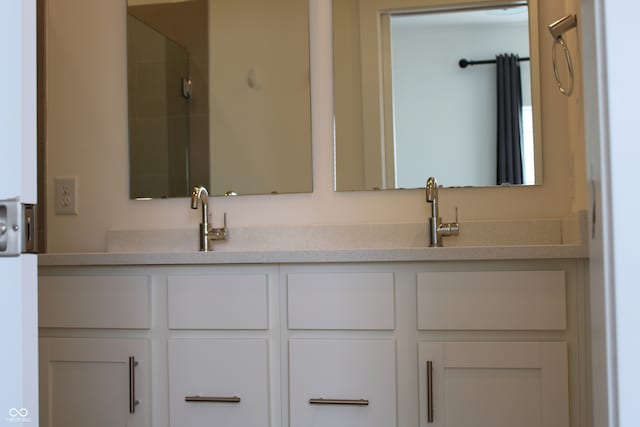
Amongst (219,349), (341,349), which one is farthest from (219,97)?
(341,349)

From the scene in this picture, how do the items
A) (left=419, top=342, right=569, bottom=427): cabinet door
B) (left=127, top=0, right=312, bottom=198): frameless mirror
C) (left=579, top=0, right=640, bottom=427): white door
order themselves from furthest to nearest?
(left=127, top=0, right=312, bottom=198): frameless mirror < (left=419, top=342, right=569, bottom=427): cabinet door < (left=579, top=0, right=640, bottom=427): white door

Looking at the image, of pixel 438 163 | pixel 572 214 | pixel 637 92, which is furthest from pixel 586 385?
pixel 637 92

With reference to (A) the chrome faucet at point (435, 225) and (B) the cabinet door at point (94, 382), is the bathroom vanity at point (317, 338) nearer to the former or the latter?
(B) the cabinet door at point (94, 382)

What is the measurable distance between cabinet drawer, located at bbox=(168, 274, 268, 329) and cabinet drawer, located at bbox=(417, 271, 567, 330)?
1.47 ft

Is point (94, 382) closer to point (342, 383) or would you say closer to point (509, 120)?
point (342, 383)

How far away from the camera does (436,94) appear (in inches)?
92.6

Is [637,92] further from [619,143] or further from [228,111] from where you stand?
[228,111]

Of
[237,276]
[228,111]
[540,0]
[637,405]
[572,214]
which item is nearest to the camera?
[637,405]

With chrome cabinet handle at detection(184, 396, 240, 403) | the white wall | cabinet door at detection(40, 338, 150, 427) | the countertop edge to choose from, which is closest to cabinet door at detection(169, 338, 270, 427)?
chrome cabinet handle at detection(184, 396, 240, 403)

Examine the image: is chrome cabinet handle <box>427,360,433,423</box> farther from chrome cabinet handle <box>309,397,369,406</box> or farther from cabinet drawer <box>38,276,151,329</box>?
cabinet drawer <box>38,276,151,329</box>

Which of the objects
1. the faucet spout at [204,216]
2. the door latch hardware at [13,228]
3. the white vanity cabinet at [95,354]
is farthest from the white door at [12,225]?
the faucet spout at [204,216]

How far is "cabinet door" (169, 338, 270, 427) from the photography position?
188cm

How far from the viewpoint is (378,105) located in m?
2.39

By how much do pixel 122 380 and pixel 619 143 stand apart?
5.26 ft
